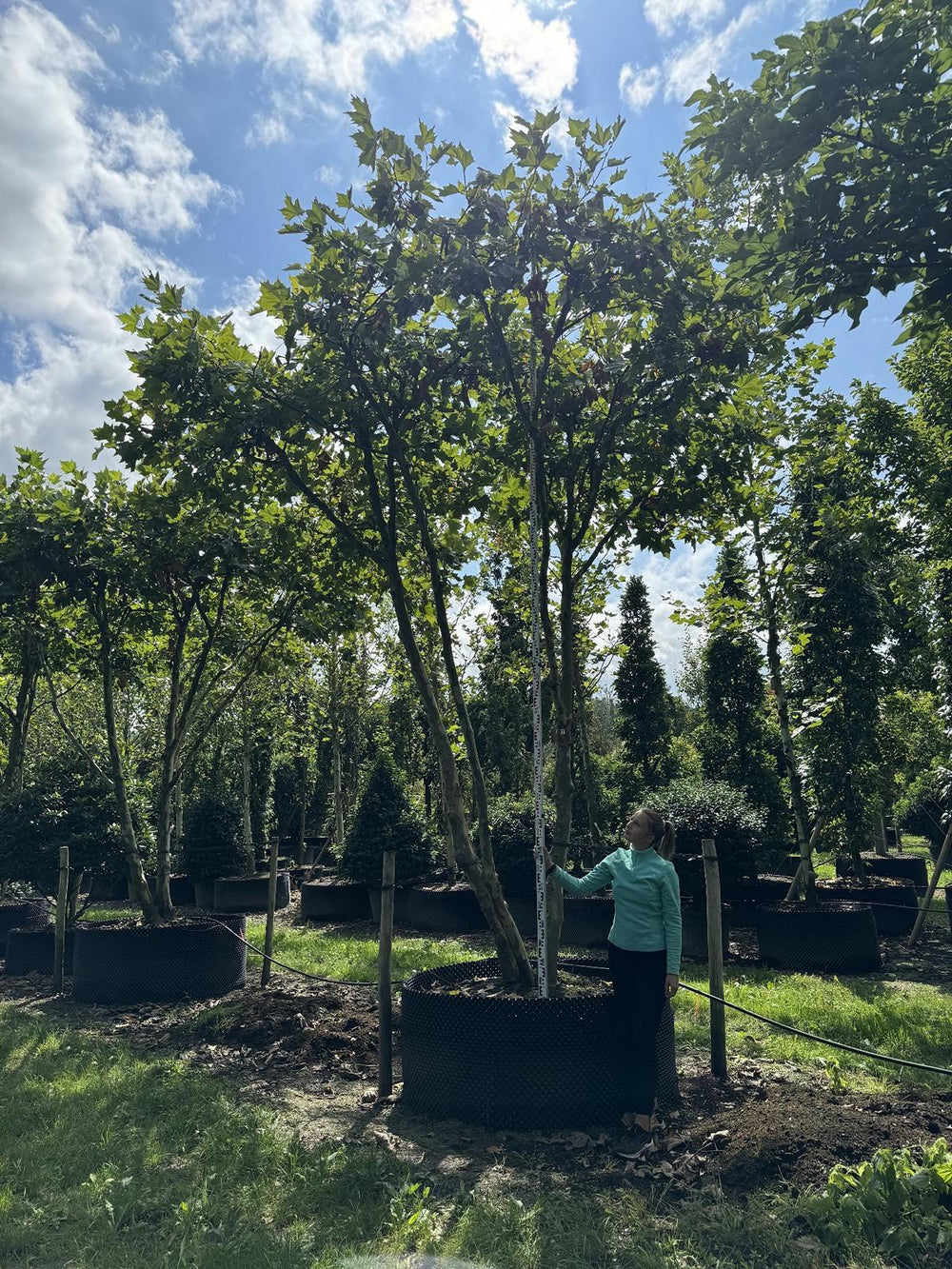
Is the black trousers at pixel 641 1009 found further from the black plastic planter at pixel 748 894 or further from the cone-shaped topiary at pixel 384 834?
the cone-shaped topiary at pixel 384 834

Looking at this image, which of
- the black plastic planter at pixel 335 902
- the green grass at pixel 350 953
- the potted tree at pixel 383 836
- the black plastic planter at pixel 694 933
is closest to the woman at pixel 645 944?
the green grass at pixel 350 953

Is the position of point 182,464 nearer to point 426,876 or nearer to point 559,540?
point 559,540

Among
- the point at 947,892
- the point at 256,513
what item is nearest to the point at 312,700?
the point at 256,513

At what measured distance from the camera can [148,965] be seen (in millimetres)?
7453

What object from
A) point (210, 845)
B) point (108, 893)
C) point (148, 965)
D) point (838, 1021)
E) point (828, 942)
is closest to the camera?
point (838, 1021)

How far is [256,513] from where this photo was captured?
841 centimetres

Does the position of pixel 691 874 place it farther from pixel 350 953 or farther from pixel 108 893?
pixel 108 893

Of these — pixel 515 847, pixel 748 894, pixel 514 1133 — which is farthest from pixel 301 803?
pixel 514 1133

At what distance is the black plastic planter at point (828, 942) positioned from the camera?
812 centimetres

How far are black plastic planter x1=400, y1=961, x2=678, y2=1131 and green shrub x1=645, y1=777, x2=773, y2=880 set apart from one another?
6.02 metres

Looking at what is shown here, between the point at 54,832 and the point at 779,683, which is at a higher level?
the point at 779,683

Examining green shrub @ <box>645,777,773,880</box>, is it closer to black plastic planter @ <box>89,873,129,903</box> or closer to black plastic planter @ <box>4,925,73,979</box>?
black plastic planter @ <box>4,925,73,979</box>

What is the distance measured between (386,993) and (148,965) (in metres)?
3.29

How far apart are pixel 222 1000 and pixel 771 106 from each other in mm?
7322
